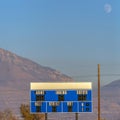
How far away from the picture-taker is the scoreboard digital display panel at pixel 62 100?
74625 mm

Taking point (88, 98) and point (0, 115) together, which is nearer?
point (88, 98)

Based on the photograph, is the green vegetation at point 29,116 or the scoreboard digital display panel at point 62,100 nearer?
the scoreboard digital display panel at point 62,100

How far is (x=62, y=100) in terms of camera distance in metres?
74.8

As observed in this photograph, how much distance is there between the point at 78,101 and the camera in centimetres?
7462

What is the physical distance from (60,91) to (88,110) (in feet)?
14.4

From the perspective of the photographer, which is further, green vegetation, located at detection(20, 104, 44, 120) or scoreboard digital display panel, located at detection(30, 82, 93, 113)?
green vegetation, located at detection(20, 104, 44, 120)

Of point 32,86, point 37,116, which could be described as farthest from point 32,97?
point 37,116

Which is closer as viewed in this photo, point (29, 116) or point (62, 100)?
point (62, 100)

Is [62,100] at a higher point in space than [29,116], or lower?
higher

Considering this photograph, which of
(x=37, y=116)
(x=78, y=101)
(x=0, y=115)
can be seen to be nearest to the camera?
(x=78, y=101)

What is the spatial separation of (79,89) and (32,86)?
6.21 metres

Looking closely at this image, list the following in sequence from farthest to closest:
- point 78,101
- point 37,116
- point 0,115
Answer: point 0,115, point 37,116, point 78,101

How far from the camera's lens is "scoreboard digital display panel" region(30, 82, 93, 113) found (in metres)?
74.6

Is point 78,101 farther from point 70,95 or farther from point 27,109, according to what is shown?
point 27,109
